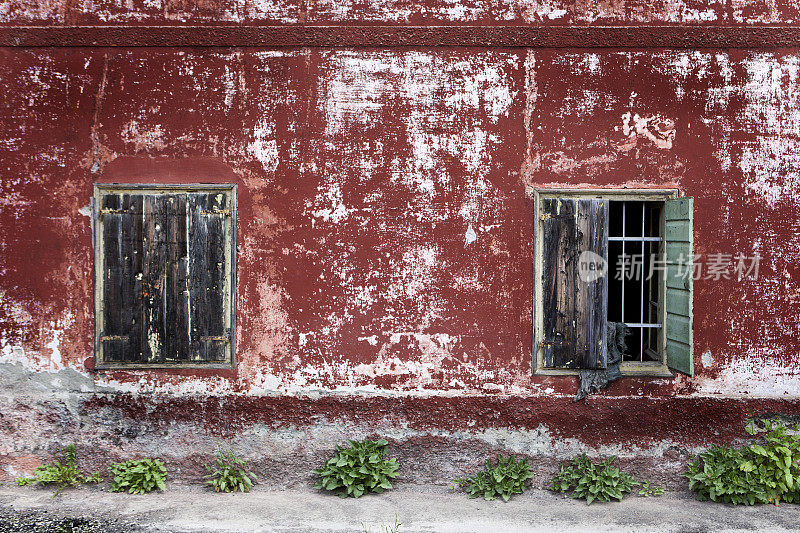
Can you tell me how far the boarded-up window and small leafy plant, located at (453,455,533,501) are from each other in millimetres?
2202

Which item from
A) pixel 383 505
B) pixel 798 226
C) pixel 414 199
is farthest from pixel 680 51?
pixel 383 505

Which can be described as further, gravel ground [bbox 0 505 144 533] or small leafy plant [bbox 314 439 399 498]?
small leafy plant [bbox 314 439 399 498]

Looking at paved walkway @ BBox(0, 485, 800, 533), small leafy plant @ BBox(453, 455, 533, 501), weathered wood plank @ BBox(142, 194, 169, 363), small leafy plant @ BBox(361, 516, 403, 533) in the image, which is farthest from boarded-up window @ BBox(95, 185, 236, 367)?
small leafy plant @ BBox(453, 455, 533, 501)

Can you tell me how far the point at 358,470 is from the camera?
462 centimetres

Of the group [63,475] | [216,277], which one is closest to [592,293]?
[216,277]

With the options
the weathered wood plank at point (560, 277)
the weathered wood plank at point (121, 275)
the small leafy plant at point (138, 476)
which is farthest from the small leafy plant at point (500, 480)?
the weathered wood plank at point (121, 275)

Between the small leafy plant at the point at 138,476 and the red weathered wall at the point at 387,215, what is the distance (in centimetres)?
14

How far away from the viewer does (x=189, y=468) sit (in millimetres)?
4785

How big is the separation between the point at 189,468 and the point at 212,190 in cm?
225

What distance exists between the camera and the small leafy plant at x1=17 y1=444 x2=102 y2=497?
4.69 m

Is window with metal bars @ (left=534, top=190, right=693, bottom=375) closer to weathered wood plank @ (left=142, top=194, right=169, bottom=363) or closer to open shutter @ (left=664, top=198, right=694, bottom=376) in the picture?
open shutter @ (left=664, top=198, right=694, bottom=376)

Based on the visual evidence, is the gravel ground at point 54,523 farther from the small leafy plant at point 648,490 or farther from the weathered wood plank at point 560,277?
the small leafy plant at point 648,490

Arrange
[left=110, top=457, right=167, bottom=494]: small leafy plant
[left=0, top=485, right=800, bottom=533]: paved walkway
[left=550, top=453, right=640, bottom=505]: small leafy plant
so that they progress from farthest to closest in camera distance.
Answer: [left=110, top=457, right=167, bottom=494]: small leafy plant → [left=550, top=453, right=640, bottom=505]: small leafy plant → [left=0, top=485, right=800, bottom=533]: paved walkway

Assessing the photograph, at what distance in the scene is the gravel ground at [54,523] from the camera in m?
4.04
